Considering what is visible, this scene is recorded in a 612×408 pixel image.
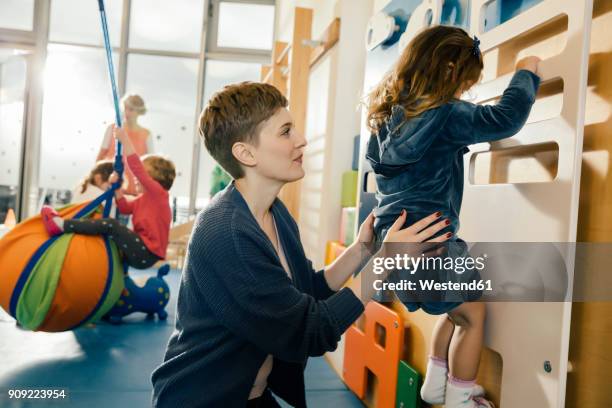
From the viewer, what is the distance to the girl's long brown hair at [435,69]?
1010 mm

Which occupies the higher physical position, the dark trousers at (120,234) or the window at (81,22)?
the window at (81,22)

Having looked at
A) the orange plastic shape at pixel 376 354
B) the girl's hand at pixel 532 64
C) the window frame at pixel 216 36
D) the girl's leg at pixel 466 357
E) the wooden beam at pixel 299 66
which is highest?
the window frame at pixel 216 36

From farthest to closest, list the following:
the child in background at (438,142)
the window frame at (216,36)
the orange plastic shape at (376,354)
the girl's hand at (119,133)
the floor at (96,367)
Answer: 1. the window frame at (216,36)
2. the girl's hand at (119,133)
3. the floor at (96,367)
4. the orange plastic shape at (376,354)
5. the child in background at (438,142)

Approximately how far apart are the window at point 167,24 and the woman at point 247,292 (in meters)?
4.47

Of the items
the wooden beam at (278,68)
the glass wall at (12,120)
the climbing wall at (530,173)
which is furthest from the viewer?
the glass wall at (12,120)

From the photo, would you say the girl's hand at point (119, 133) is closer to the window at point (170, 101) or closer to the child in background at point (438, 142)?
the child in background at point (438, 142)

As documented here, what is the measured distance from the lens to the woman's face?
3.40 ft

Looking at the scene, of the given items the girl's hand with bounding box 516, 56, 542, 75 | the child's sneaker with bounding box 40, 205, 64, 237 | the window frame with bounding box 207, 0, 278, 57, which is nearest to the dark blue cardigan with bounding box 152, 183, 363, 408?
the girl's hand with bounding box 516, 56, 542, 75

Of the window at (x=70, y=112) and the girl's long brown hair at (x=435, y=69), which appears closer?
the girl's long brown hair at (x=435, y=69)

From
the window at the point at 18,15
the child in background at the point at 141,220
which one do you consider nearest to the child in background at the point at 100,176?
the child in background at the point at 141,220

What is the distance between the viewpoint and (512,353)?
0.99 meters

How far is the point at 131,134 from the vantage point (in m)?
4.06

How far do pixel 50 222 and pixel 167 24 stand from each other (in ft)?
11.7

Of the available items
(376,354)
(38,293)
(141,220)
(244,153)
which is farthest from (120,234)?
(244,153)
